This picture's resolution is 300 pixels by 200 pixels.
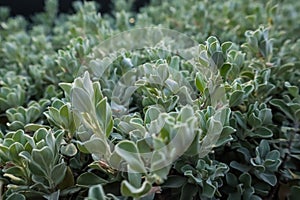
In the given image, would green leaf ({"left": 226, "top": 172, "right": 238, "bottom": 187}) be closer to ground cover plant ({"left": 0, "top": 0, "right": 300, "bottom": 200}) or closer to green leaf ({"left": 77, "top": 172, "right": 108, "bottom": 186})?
ground cover plant ({"left": 0, "top": 0, "right": 300, "bottom": 200})

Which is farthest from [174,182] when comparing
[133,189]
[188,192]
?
[133,189]

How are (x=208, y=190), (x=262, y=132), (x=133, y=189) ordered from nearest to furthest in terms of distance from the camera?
1. (x=133, y=189)
2. (x=208, y=190)
3. (x=262, y=132)

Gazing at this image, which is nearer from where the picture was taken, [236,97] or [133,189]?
[133,189]

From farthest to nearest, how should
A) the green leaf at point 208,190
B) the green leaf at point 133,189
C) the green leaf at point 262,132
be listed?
the green leaf at point 262,132
the green leaf at point 208,190
the green leaf at point 133,189

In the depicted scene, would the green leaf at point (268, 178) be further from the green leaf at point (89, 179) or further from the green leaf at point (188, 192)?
the green leaf at point (89, 179)

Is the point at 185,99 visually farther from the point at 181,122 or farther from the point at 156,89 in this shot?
the point at 181,122

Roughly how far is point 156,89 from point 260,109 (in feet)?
0.63

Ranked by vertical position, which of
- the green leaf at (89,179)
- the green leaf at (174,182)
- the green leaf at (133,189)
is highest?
the green leaf at (133,189)

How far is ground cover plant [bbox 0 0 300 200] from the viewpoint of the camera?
57 cm

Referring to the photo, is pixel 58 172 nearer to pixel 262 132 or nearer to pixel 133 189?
pixel 133 189

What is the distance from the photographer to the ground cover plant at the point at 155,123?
1.88ft

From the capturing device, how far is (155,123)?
0.56 m

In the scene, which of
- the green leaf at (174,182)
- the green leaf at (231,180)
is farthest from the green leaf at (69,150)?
the green leaf at (231,180)

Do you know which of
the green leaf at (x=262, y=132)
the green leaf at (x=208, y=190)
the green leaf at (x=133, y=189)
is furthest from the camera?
the green leaf at (x=262, y=132)
